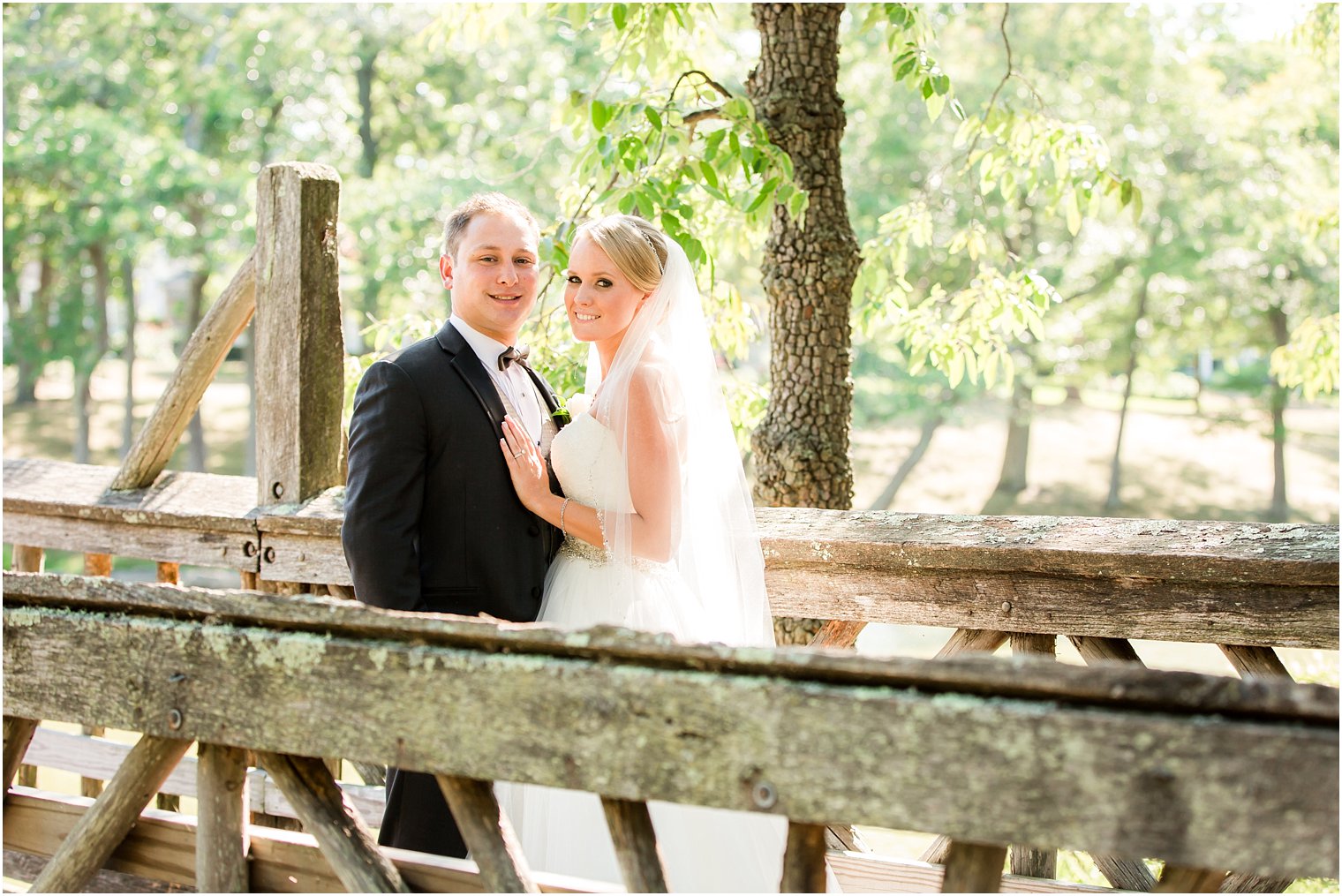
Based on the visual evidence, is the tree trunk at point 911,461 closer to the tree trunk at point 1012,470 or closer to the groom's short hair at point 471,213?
the tree trunk at point 1012,470

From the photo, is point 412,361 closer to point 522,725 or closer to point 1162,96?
point 522,725

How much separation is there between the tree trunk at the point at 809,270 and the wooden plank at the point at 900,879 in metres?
1.73

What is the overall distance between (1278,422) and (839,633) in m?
18.1

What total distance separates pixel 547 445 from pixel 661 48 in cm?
209

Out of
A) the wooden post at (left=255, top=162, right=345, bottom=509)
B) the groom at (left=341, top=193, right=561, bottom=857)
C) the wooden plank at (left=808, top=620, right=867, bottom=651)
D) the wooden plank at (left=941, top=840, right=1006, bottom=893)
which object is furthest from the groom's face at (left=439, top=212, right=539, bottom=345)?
the wooden plank at (left=941, top=840, right=1006, bottom=893)

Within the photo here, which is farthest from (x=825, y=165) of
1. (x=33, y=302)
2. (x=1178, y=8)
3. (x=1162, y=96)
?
(x=33, y=302)

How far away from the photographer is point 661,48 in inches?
175

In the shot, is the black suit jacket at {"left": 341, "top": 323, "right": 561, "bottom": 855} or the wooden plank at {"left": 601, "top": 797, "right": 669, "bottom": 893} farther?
the black suit jacket at {"left": 341, "top": 323, "right": 561, "bottom": 855}

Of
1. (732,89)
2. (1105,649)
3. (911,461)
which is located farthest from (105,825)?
(911,461)

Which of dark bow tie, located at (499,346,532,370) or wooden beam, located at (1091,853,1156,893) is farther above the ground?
dark bow tie, located at (499,346,532,370)

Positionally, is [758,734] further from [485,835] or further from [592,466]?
[592,466]

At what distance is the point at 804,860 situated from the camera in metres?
1.66

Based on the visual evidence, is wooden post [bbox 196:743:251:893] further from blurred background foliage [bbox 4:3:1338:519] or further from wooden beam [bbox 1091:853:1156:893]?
blurred background foliage [bbox 4:3:1338:519]

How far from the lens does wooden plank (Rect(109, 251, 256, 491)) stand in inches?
151
